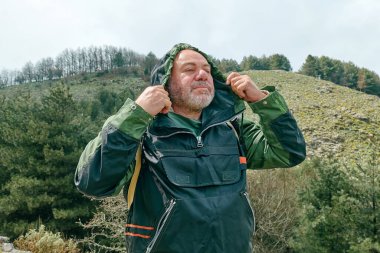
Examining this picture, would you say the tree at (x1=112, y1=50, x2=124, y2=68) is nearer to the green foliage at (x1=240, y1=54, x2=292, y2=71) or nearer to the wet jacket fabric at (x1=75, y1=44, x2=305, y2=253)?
the green foliage at (x1=240, y1=54, x2=292, y2=71)

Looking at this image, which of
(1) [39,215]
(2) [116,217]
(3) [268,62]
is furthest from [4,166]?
(3) [268,62]

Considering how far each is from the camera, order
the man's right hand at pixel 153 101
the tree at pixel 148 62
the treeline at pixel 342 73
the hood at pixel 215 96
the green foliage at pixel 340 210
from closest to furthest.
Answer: the man's right hand at pixel 153 101, the hood at pixel 215 96, the green foliage at pixel 340 210, the treeline at pixel 342 73, the tree at pixel 148 62

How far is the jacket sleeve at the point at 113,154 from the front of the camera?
1.92m

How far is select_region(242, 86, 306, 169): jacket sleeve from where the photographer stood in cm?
229

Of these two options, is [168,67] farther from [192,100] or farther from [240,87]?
[240,87]

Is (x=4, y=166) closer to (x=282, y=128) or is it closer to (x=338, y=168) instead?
(x=338, y=168)

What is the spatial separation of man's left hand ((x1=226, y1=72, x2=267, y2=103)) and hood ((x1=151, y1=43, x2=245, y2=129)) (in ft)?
0.21

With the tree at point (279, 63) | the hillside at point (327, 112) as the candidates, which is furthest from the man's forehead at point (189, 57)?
the tree at point (279, 63)

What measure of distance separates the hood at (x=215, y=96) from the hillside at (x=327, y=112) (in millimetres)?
32026

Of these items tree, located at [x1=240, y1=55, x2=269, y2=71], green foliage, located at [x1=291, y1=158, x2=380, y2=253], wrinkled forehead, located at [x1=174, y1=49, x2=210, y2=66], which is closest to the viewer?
wrinkled forehead, located at [x1=174, y1=49, x2=210, y2=66]

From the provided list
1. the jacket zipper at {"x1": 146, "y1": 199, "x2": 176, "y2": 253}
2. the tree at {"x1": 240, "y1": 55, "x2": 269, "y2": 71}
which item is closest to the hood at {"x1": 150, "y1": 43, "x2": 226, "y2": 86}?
the jacket zipper at {"x1": 146, "y1": 199, "x2": 176, "y2": 253}

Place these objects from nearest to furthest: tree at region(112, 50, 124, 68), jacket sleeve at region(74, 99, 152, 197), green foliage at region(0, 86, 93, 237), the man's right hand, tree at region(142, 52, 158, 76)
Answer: jacket sleeve at region(74, 99, 152, 197) < the man's right hand < green foliage at region(0, 86, 93, 237) < tree at region(142, 52, 158, 76) < tree at region(112, 50, 124, 68)

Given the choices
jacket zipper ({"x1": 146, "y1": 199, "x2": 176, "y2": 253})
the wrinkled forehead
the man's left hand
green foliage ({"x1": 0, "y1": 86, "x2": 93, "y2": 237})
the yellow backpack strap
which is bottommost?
green foliage ({"x1": 0, "y1": 86, "x2": 93, "y2": 237})

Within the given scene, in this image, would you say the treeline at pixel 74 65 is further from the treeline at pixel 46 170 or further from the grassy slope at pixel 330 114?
the treeline at pixel 46 170
